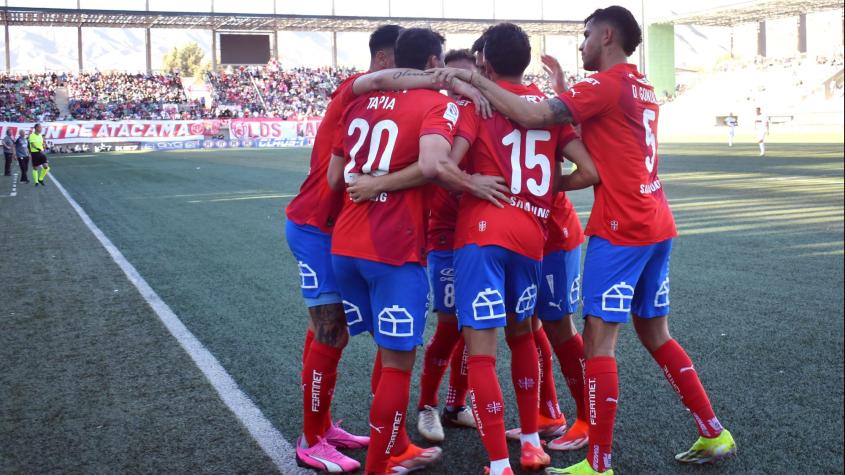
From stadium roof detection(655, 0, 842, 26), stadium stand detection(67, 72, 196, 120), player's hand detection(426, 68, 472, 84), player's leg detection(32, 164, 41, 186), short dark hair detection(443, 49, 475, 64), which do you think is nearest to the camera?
player's hand detection(426, 68, 472, 84)

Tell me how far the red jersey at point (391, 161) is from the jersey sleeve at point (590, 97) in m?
Result: 0.52

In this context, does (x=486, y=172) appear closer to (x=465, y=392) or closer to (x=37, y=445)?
(x=465, y=392)

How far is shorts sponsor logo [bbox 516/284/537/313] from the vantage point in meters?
3.74

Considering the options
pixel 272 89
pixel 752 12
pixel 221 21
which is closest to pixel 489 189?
pixel 221 21

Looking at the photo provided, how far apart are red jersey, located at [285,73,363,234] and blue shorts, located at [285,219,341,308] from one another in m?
0.05

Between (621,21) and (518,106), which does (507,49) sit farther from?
(621,21)

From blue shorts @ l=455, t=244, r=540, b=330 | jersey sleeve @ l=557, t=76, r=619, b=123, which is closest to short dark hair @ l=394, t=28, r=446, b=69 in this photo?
jersey sleeve @ l=557, t=76, r=619, b=123

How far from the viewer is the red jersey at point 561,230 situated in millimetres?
4066

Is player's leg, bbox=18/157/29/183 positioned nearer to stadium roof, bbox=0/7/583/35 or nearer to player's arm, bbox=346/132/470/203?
player's arm, bbox=346/132/470/203

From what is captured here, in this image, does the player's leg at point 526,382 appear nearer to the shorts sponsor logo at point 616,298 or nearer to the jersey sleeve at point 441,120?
the shorts sponsor logo at point 616,298

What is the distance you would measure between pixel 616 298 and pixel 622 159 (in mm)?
645

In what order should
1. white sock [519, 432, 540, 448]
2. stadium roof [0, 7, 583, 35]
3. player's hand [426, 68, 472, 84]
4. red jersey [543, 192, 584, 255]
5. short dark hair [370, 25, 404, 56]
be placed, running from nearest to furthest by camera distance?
player's hand [426, 68, 472, 84] < short dark hair [370, 25, 404, 56] < white sock [519, 432, 540, 448] < red jersey [543, 192, 584, 255] < stadium roof [0, 7, 583, 35]

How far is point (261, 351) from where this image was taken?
19.6 feet

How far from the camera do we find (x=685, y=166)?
79.7 ft
